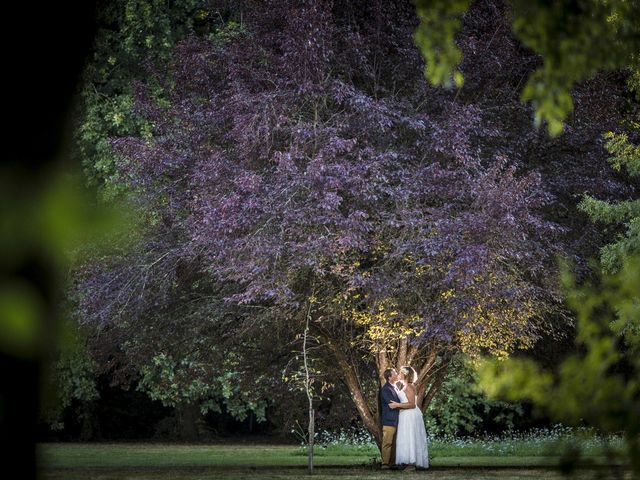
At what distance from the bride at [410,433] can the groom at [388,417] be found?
0.11 meters

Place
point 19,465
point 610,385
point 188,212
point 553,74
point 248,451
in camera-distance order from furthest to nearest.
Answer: point 248,451
point 188,212
point 553,74
point 610,385
point 19,465

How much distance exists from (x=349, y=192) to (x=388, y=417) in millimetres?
3921

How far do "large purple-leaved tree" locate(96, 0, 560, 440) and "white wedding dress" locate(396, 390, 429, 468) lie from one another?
1226mm

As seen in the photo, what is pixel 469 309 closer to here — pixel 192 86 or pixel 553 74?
pixel 192 86

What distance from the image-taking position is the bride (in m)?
18.6

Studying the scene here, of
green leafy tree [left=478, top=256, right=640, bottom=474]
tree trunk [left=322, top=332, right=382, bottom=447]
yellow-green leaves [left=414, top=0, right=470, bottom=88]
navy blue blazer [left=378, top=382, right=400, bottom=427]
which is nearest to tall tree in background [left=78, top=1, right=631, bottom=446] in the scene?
tree trunk [left=322, top=332, right=382, bottom=447]

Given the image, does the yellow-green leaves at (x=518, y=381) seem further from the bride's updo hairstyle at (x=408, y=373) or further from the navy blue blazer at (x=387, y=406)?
the bride's updo hairstyle at (x=408, y=373)

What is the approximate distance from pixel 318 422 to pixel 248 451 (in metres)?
3.74

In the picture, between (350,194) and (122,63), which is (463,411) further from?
(350,194)

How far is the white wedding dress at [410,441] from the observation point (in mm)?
18719

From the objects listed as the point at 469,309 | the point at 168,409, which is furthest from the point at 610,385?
the point at 168,409

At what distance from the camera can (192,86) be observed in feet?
68.2

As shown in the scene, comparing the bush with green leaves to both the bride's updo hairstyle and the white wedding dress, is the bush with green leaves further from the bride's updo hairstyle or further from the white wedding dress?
the white wedding dress

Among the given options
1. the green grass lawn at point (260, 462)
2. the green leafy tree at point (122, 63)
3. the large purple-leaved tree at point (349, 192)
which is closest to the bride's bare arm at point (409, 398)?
the large purple-leaved tree at point (349, 192)
